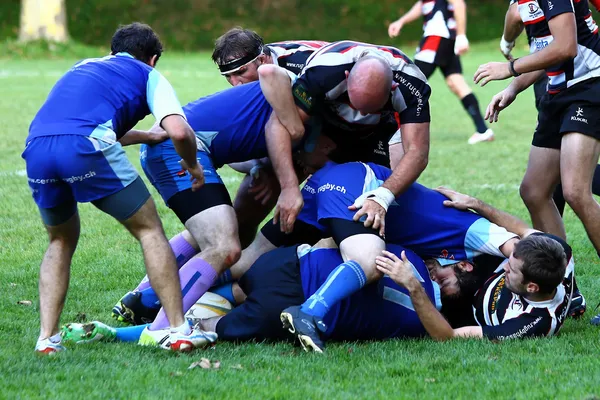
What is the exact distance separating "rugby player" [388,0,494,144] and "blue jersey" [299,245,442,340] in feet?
23.3

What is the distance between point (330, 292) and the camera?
4367 millimetres

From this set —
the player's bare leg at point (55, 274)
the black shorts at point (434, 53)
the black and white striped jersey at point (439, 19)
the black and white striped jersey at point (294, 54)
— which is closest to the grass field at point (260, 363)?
the player's bare leg at point (55, 274)

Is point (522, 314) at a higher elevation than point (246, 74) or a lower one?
lower

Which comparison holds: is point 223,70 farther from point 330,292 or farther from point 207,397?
point 207,397

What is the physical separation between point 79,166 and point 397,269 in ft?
5.02

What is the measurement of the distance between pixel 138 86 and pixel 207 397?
1577 mm

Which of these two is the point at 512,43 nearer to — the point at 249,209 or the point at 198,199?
the point at 249,209

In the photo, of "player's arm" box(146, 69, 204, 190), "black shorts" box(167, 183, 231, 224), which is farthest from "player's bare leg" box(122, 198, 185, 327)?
"black shorts" box(167, 183, 231, 224)

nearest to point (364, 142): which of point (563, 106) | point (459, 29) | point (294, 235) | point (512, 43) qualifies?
point (294, 235)

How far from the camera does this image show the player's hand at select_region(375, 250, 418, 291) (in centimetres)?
437

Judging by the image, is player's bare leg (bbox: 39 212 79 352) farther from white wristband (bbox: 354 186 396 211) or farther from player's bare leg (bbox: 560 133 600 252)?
player's bare leg (bbox: 560 133 600 252)

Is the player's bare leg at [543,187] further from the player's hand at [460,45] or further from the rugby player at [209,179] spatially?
the player's hand at [460,45]

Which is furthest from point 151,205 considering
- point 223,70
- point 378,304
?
point 223,70

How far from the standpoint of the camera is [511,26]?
5.89 m
